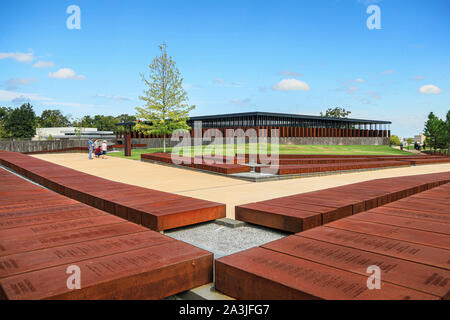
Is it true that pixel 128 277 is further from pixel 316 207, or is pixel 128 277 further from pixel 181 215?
pixel 316 207

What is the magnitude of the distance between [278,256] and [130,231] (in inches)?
74.2

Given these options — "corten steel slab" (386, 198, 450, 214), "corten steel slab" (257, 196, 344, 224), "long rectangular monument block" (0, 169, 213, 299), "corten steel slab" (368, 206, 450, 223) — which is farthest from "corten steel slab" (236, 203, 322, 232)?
"long rectangular monument block" (0, 169, 213, 299)

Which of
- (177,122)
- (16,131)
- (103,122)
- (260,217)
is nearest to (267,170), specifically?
(260,217)

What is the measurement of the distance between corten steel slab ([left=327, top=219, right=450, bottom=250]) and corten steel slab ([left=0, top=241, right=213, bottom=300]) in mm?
2104

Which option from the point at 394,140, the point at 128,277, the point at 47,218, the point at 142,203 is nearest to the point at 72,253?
the point at 128,277

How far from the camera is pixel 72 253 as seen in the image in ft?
10.5

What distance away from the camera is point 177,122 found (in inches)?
1198

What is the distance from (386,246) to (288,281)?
151 centimetres

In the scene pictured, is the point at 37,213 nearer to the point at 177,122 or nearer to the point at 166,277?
the point at 166,277

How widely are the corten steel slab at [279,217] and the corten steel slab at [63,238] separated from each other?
2.26 m

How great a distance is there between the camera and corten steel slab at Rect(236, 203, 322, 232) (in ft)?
16.4

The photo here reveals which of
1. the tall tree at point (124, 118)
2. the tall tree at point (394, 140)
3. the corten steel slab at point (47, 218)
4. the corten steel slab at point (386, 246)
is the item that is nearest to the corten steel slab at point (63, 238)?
the corten steel slab at point (47, 218)

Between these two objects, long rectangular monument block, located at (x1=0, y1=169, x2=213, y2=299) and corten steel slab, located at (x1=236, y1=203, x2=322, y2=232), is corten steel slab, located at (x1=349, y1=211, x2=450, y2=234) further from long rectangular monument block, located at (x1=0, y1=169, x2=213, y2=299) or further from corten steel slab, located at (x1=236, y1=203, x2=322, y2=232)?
long rectangular monument block, located at (x1=0, y1=169, x2=213, y2=299)

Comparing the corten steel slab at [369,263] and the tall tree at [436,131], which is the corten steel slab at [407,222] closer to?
the corten steel slab at [369,263]
